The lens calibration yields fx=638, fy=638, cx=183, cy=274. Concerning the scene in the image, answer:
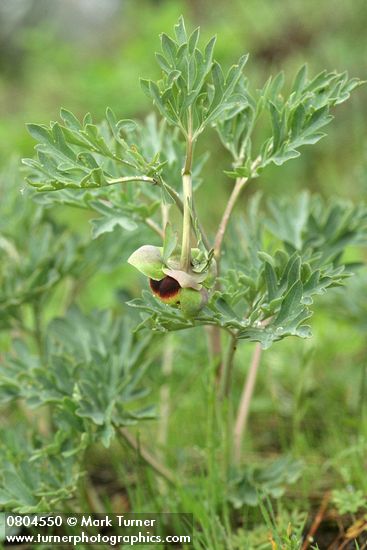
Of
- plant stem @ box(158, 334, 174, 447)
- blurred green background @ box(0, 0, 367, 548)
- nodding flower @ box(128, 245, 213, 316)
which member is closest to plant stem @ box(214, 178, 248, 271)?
nodding flower @ box(128, 245, 213, 316)

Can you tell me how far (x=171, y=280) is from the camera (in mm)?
971

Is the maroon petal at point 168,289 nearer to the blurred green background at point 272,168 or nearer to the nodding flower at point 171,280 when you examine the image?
the nodding flower at point 171,280

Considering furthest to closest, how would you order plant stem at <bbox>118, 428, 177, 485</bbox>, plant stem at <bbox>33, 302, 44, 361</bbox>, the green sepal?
plant stem at <bbox>33, 302, 44, 361</bbox>, plant stem at <bbox>118, 428, 177, 485</bbox>, the green sepal

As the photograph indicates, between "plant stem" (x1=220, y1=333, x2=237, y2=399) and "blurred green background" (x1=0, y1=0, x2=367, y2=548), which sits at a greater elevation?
"blurred green background" (x1=0, y1=0, x2=367, y2=548)

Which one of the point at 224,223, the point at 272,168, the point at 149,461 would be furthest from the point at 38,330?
the point at 272,168

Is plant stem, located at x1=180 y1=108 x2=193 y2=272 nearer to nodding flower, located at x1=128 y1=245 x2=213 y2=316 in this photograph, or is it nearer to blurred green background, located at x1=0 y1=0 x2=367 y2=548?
nodding flower, located at x1=128 y1=245 x2=213 y2=316

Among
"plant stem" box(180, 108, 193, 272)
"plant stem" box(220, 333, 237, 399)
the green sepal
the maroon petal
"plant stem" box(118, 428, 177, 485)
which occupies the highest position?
"plant stem" box(180, 108, 193, 272)

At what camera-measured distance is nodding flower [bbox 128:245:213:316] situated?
0.96m

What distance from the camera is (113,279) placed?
2660 millimetres

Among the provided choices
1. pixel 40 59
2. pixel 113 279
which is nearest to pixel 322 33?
pixel 113 279

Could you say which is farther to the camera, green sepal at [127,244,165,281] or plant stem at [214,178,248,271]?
plant stem at [214,178,248,271]

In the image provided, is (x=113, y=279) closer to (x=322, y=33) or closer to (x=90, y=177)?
(x=90, y=177)

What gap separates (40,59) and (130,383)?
4841 mm

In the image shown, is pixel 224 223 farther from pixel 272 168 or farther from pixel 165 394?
pixel 272 168
